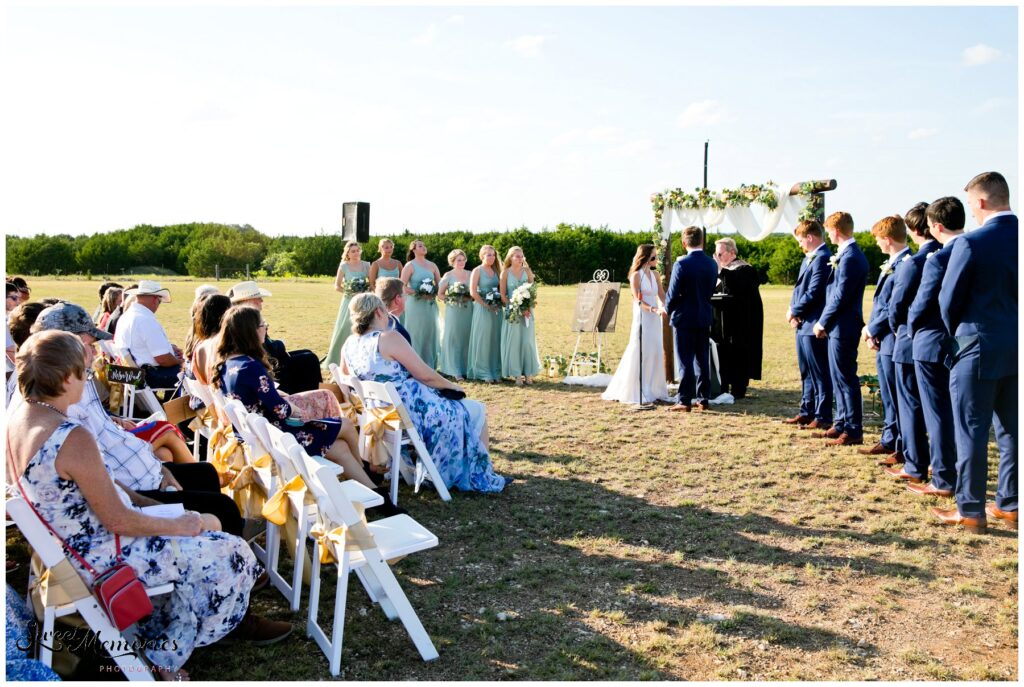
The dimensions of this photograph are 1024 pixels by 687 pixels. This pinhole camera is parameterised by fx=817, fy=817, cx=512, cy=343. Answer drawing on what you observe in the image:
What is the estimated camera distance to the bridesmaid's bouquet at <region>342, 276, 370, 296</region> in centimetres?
1181

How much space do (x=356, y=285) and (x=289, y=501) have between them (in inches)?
317

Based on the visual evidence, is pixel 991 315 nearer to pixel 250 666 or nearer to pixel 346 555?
pixel 346 555

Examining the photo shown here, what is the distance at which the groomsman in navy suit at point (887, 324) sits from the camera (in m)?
6.74

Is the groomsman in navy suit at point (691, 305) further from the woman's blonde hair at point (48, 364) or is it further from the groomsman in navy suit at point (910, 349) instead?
the woman's blonde hair at point (48, 364)

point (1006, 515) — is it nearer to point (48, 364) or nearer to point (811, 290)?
point (811, 290)

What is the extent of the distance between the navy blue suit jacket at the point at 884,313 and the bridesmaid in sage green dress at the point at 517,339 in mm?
5239

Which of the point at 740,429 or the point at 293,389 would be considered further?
the point at 740,429

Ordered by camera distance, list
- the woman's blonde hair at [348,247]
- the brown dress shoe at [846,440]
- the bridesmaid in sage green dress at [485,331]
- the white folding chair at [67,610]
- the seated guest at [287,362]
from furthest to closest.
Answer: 1. the woman's blonde hair at [348,247]
2. the bridesmaid in sage green dress at [485,331]
3. the brown dress shoe at [846,440]
4. the seated guest at [287,362]
5. the white folding chair at [67,610]

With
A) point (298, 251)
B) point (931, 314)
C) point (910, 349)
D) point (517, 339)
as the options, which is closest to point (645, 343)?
point (517, 339)

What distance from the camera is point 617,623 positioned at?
4074 mm

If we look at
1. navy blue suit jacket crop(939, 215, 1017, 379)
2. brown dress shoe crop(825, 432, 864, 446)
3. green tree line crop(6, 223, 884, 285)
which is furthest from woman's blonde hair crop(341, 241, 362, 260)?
green tree line crop(6, 223, 884, 285)

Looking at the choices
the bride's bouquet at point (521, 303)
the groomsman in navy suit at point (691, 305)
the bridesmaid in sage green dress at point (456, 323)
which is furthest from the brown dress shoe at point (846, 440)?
the bridesmaid in sage green dress at point (456, 323)

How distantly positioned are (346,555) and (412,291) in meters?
8.60

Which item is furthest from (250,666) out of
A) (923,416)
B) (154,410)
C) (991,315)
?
(923,416)
